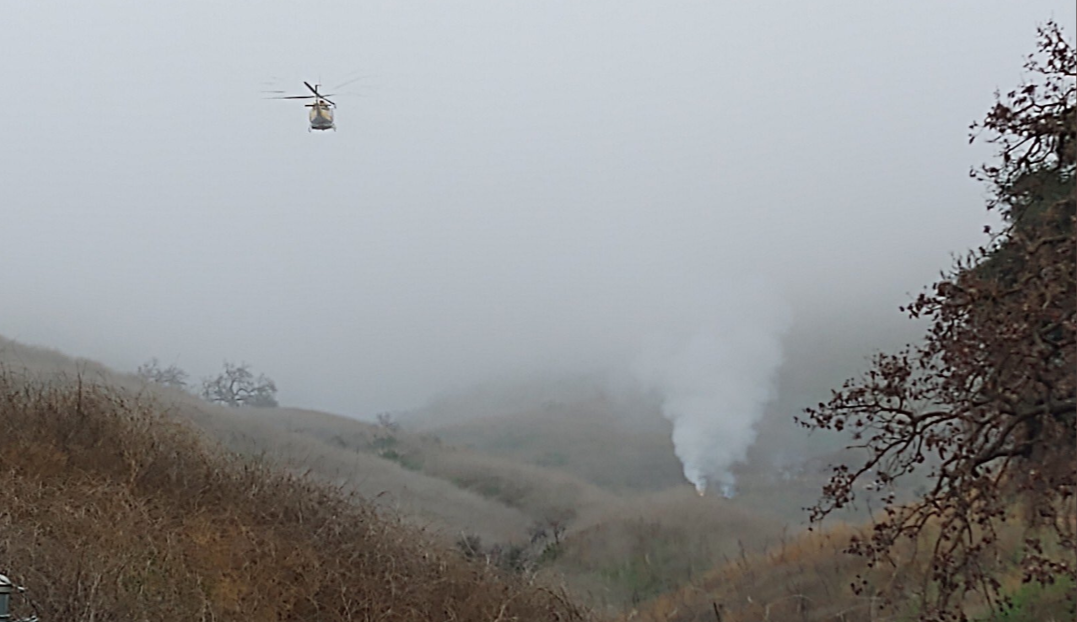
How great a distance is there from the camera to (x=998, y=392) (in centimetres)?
577

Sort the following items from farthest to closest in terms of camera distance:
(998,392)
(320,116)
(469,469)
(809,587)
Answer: (469,469) → (809,587) → (320,116) → (998,392)

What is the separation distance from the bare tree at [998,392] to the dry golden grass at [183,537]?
2.87 meters

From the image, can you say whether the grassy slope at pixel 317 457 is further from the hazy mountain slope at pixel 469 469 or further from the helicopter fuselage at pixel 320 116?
the helicopter fuselage at pixel 320 116

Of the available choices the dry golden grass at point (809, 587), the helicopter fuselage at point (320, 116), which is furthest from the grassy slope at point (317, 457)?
the helicopter fuselage at point (320, 116)

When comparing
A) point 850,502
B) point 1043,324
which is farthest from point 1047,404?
point 850,502

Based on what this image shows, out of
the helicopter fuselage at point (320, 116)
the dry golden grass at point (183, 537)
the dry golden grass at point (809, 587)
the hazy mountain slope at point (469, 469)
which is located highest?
the helicopter fuselage at point (320, 116)

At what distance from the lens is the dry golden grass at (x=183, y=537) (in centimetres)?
486

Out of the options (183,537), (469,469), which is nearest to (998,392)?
(183,537)

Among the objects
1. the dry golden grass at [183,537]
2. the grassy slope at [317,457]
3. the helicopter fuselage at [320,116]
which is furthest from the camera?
the grassy slope at [317,457]

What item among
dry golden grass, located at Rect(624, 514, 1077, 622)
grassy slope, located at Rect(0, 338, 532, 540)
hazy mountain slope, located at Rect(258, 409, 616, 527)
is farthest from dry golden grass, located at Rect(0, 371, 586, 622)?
hazy mountain slope, located at Rect(258, 409, 616, 527)

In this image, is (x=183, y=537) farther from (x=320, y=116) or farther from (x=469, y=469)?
(x=469, y=469)

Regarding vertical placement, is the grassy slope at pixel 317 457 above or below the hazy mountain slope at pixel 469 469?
below

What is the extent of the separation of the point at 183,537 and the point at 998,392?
533 centimetres

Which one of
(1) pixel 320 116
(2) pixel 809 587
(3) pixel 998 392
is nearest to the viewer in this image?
(3) pixel 998 392
